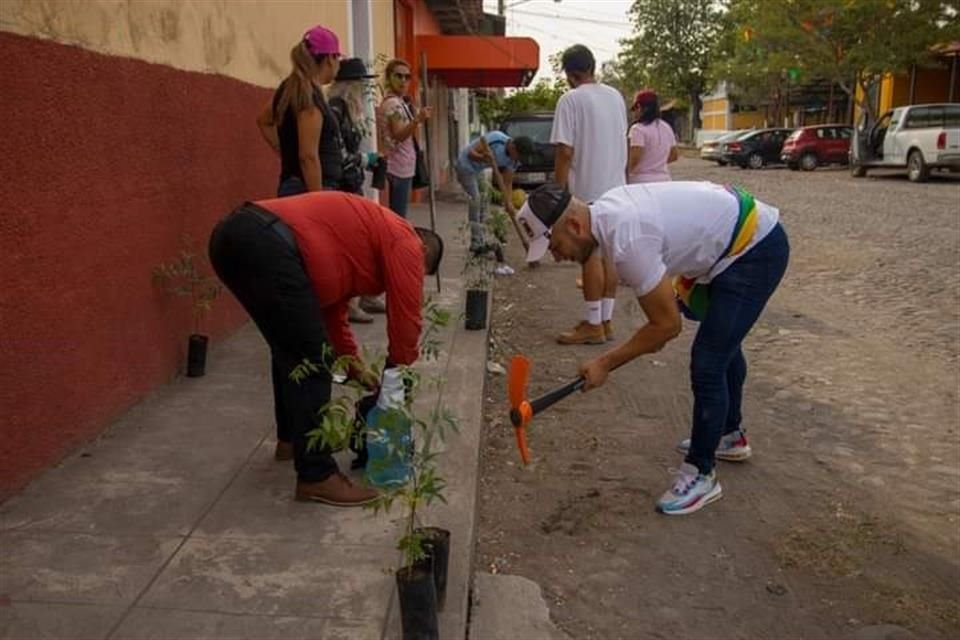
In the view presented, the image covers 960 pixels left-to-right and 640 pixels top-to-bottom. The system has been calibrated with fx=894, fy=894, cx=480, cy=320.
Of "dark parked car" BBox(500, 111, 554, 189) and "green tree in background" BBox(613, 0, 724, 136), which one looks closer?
"dark parked car" BBox(500, 111, 554, 189)

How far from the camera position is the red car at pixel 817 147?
85.7 feet

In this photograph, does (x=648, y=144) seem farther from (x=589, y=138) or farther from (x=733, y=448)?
(x=733, y=448)

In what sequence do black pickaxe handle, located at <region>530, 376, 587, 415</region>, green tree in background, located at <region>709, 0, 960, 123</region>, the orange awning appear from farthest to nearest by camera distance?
1. green tree in background, located at <region>709, 0, 960, 123</region>
2. the orange awning
3. black pickaxe handle, located at <region>530, 376, 587, 415</region>

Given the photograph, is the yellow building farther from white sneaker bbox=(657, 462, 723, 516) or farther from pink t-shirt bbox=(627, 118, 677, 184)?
white sneaker bbox=(657, 462, 723, 516)

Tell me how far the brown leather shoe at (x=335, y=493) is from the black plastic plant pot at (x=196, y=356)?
1.63 m

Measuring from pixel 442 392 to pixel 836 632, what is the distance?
224cm

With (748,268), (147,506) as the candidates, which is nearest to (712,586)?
(748,268)

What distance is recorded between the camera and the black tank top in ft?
14.6

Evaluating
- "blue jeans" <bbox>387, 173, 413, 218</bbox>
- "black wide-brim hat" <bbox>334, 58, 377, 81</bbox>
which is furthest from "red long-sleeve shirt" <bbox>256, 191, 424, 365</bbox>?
"blue jeans" <bbox>387, 173, 413, 218</bbox>

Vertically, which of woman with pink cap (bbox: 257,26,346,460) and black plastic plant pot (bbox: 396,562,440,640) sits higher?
woman with pink cap (bbox: 257,26,346,460)

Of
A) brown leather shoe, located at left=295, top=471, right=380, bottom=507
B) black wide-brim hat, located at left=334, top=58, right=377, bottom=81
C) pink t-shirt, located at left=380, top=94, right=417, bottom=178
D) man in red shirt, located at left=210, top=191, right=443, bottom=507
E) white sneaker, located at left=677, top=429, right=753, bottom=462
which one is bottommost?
white sneaker, located at left=677, top=429, right=753, bottom=462

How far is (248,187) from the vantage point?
5.75 metres

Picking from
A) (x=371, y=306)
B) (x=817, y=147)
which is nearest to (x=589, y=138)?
(x=371, y=306)

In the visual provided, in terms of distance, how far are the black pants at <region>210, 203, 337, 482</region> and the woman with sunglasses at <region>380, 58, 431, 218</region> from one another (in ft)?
11.4
